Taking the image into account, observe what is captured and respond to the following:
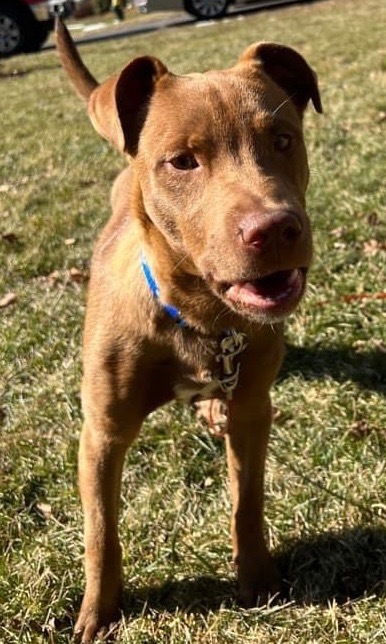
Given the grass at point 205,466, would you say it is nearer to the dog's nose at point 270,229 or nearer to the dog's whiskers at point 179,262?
the dog's whiskers at point 179,262

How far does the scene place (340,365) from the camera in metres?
4.43

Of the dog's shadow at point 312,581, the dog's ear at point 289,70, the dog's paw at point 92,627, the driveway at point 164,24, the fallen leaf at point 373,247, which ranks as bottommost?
the driveway at point 164,24

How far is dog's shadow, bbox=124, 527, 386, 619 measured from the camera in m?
3.15

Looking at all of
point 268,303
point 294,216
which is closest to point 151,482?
point 268,303

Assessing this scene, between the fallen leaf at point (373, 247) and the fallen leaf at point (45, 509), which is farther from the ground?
the fallen leaf at point (45, 509)

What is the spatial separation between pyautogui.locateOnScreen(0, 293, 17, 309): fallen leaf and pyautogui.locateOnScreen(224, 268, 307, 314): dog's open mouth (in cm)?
323

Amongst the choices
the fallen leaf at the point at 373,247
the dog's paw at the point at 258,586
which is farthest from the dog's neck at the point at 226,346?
the fallen leaf at the point at 373,247

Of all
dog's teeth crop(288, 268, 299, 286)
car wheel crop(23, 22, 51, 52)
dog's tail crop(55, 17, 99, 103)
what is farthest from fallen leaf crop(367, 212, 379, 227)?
car wheel crop(23, 22, 51, 52)

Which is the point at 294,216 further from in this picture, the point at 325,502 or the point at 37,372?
the point at 37,372

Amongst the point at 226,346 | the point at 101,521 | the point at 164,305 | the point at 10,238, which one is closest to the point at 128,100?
the point at 164,305

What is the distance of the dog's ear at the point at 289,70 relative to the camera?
303cm

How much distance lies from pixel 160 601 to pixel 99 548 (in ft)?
1.22

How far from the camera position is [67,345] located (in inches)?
193

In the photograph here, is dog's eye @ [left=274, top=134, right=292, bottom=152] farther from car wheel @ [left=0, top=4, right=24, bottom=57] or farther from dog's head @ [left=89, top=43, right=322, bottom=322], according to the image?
car wheel @ [left=0, top=4, right=24, bottom=57]
